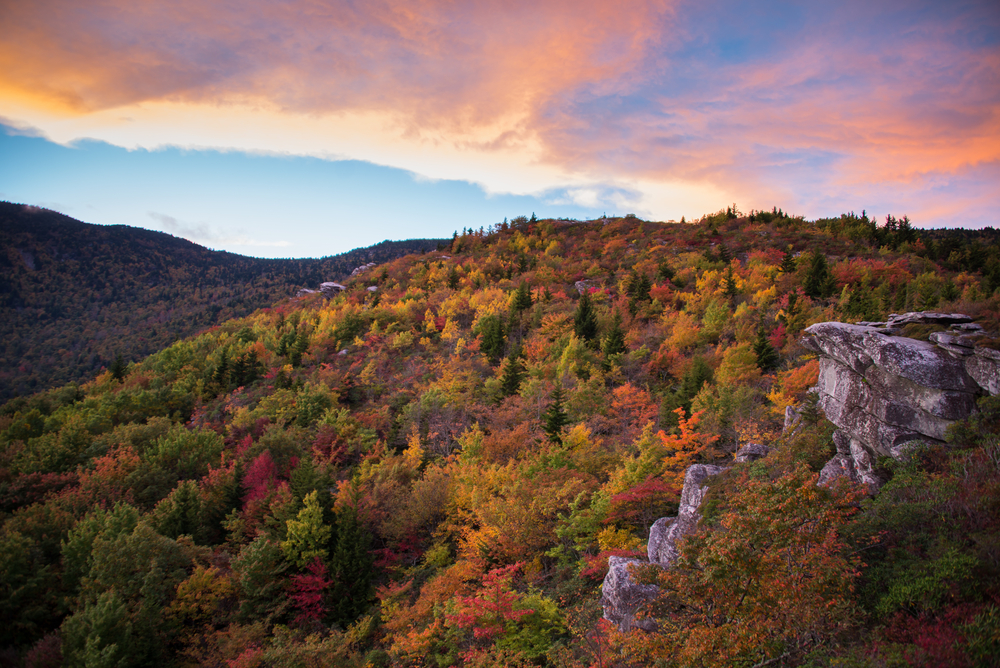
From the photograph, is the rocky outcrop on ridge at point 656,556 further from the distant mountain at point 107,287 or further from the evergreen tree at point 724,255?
the distant mountain at point 107,287

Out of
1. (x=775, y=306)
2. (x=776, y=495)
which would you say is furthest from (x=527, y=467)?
(x=775, y=306)

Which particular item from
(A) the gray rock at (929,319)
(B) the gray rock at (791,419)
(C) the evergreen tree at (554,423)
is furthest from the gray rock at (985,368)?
(C) the evergreen tree at (554,423)

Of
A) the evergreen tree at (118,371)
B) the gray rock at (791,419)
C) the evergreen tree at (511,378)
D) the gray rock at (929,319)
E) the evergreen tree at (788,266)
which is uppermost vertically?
the evergreen tree at (788,266)

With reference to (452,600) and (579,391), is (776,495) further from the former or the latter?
(579,391)

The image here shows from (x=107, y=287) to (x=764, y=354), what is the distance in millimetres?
196587

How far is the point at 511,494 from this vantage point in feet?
72.8

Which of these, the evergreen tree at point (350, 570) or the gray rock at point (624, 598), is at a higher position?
the gray rock at point (624, 598)

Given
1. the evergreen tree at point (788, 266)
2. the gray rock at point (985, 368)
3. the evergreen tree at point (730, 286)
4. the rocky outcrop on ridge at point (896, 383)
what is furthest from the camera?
the evergreen tree at point (788, 266)

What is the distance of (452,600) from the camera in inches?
706

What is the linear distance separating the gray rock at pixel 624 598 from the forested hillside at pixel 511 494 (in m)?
0.93

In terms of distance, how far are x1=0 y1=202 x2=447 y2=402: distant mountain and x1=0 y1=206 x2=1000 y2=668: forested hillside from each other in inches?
2501

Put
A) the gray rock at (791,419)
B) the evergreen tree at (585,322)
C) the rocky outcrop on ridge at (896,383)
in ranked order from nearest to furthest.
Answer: the rocky outcrop on ridge at (896,383)
the gray rock at (791,419)
the evergreen tree at (585,322)

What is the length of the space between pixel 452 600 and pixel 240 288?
163058mm

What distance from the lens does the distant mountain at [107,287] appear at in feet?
347
